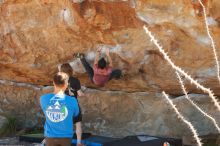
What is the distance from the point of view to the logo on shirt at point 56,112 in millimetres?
4441

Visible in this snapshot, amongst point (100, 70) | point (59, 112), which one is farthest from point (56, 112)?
point (100, 70)

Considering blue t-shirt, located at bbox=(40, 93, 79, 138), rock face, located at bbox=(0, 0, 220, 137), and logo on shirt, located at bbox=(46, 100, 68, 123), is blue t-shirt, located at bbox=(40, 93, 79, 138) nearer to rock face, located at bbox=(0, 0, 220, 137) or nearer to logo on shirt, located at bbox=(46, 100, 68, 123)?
logo on shirt, located at bbox=(46, 100, 68, 123)

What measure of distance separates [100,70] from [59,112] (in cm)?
208

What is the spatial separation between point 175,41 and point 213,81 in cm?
86

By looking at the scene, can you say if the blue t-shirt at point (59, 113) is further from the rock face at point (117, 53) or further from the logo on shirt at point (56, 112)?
the rock face at point (117, 53)

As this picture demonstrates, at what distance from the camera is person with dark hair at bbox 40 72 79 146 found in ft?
14.4

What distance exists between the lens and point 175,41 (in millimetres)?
6105

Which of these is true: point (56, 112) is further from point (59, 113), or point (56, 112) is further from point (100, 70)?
point (100, 70)

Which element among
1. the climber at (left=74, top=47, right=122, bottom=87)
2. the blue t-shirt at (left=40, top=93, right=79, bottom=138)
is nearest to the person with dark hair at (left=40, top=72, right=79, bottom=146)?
the blue t-shirt at (left=40, top=93, right=79, bottom=138)

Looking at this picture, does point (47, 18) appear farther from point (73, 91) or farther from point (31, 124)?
point (31, 124)

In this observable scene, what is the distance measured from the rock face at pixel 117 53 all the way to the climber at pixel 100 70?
9 centimetres

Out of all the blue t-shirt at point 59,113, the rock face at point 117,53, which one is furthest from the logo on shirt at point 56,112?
the rock face at point 117,53

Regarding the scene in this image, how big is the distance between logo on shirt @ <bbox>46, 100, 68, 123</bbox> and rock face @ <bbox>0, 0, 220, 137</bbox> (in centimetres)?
196

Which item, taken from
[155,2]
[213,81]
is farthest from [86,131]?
[155,2]
